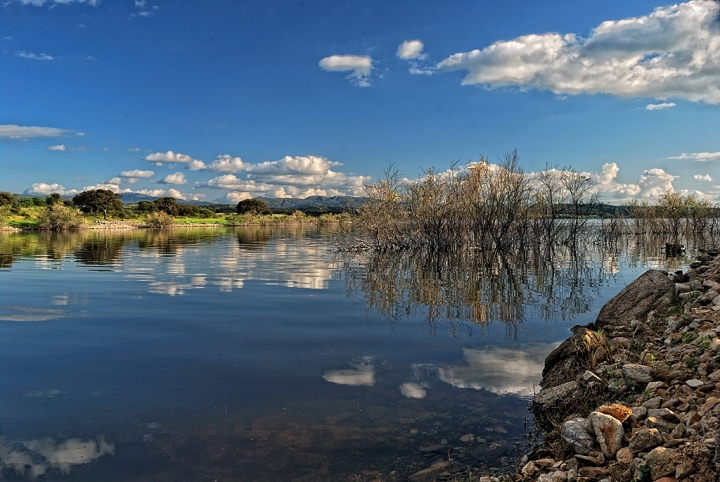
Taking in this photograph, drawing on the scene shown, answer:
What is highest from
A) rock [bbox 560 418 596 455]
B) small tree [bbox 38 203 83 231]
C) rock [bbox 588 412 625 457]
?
small tree [bbox 38 203 83 231]

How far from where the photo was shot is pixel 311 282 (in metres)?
20.6

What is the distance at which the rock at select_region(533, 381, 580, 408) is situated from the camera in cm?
669

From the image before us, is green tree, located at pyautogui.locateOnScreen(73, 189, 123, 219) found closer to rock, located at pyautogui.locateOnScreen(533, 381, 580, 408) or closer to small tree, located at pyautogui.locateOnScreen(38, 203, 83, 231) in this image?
small tree, located at pyautogui.locateOnScreen(38, 203, 83, 231)

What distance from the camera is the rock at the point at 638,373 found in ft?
19.8

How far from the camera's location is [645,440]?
4.43m

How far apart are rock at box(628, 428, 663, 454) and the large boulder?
5.34 m

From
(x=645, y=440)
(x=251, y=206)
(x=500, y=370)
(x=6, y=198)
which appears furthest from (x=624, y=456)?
(x=251, y=206)

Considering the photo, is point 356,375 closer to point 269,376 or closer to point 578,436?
point 269,376

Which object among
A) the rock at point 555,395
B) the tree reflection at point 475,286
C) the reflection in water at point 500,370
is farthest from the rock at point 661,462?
the tree reflection at point 475,286

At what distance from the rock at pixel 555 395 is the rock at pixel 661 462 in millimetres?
2576

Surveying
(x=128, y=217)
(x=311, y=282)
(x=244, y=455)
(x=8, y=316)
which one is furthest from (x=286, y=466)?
(x=128, y=217)

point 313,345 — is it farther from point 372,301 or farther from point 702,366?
point 702,366

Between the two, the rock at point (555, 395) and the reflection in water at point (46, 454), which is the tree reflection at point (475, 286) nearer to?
the rock at point (555, 395)

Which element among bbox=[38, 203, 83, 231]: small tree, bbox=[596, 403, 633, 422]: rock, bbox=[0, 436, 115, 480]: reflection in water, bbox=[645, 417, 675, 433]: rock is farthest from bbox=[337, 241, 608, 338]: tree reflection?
bbox=[38, 203, 83, 231]: small tree
